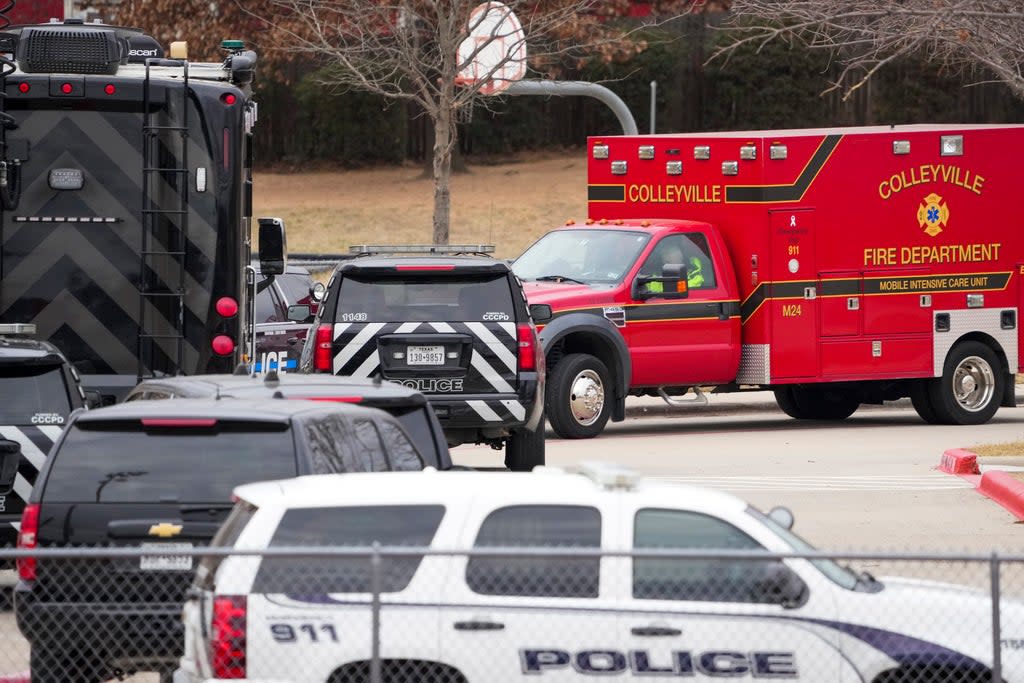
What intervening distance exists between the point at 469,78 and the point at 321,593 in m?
21.4

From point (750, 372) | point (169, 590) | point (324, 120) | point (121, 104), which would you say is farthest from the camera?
point (324, 120)

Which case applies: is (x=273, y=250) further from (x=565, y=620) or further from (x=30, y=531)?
(x=565, y=620)

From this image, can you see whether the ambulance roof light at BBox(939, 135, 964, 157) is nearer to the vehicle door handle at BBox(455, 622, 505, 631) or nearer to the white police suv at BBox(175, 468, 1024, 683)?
the white police suv at BBox(175, 468, 1024, 683)

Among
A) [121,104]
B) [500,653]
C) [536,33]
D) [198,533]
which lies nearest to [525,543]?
[500,653]

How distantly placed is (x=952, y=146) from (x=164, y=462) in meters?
14.2

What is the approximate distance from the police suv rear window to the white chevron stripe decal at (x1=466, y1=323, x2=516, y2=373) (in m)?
0.06

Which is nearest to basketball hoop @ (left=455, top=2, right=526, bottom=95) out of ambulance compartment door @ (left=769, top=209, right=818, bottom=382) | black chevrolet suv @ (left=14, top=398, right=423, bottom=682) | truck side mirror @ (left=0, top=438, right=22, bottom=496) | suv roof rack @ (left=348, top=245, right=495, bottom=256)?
ambulance compartment door @ (left=769, top=209, right=818, bottom=382)

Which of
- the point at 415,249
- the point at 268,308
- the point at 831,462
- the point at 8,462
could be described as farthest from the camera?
the point at 268,308

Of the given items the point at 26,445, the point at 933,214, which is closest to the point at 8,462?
the point at 26,445

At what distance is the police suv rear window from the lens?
49.9 feet

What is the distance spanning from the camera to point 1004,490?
1497 centimetres

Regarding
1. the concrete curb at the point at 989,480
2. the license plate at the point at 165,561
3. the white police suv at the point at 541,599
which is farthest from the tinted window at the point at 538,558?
the concrete curb at the point at 989,480

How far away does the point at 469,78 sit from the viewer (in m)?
27.9

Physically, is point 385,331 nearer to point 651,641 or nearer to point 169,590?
point 169,590
